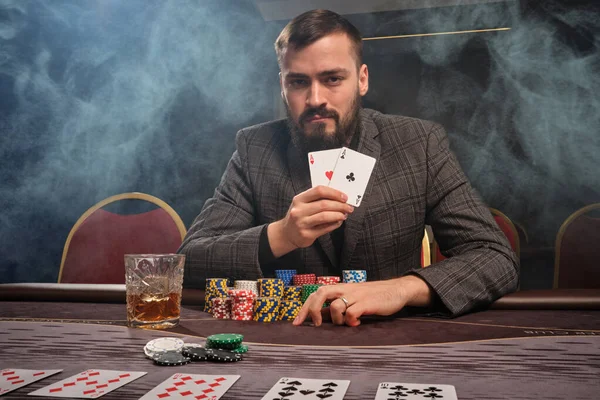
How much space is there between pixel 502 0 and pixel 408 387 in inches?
165

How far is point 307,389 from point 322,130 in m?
1.56

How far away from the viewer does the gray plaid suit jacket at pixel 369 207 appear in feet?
5.74

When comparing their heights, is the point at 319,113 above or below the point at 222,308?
above

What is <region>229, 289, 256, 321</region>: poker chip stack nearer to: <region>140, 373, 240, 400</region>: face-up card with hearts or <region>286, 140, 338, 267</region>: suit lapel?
<region>140, 373, 240, 400</region>: face-up card with hearts

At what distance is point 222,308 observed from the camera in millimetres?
1239

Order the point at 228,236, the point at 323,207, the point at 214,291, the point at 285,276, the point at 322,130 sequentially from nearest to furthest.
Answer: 1. the point at 214,291
2. the point at 323,207
3. the point at 285,276
4. the point at 228,236
5. the point at 322,130


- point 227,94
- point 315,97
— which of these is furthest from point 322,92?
point 227,94

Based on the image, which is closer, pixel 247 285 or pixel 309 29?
pixel 247 285

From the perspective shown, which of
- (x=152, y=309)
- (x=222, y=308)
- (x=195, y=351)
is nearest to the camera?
(x=195, y=351)

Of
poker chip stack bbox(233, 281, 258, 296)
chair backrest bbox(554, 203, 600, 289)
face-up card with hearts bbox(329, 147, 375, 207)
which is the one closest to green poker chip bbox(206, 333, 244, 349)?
poker chip stack bbox(233, 281, 258, 296)

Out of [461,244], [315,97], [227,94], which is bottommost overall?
[461,244]

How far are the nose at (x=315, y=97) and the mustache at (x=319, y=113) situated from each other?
16 millimetres

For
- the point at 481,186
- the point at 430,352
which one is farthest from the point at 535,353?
the point at 481,186

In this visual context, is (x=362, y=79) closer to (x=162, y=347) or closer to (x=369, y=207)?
(x=369, y=207)
